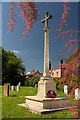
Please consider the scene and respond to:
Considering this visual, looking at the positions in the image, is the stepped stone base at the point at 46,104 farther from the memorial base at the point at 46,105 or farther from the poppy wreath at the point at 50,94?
the poppy wreath at the point at 50,94

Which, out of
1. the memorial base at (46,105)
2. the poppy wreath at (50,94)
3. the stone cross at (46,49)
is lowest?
the memorial base at (46,105)

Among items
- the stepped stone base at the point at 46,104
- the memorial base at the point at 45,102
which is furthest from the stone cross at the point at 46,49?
the stepped stone base at the point at 46,104

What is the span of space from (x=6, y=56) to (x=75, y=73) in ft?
126

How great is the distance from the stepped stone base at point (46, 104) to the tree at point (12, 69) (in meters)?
26.3

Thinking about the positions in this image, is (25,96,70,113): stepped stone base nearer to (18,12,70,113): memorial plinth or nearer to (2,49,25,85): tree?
(18,12,70,113): memorial plinth

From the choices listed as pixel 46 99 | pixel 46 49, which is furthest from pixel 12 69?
pixel 46 99

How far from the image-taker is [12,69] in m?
36.6

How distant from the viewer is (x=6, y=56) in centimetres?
3969

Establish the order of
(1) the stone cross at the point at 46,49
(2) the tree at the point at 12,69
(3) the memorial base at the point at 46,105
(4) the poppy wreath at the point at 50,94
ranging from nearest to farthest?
(3) the memorial base at the point at 46,105, (4) the poppy wreath at the point at 50,94, (1) the stone cross at the point at 46,49, (2) the tree at the point at 12,69

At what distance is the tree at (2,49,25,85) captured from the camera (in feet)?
114

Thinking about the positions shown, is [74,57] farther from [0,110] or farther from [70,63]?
[0,110]

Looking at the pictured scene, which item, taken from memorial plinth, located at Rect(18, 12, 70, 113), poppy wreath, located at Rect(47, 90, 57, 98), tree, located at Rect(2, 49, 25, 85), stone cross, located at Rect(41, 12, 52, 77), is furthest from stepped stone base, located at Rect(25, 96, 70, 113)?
tree, located at Rect(2, 49, 25, 85)

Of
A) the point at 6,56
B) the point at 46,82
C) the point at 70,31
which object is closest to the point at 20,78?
the point at 6,56

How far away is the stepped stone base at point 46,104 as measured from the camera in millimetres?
7662
